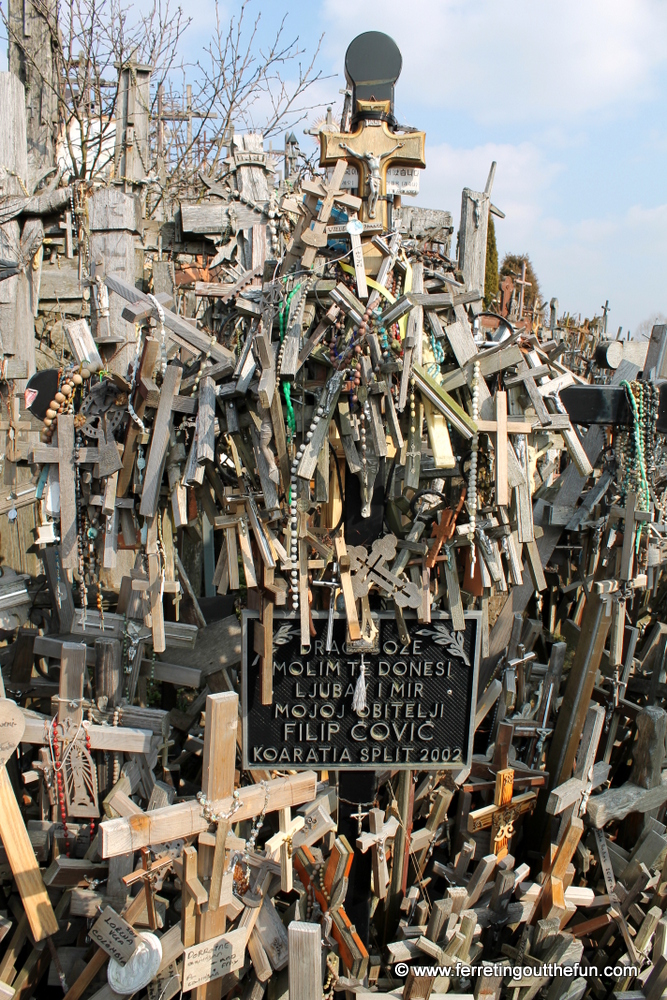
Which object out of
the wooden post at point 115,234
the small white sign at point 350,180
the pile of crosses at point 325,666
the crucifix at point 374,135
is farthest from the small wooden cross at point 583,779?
the wooden post at point 115,234

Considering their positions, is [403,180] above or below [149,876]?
above

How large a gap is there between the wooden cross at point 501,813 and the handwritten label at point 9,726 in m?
2.28

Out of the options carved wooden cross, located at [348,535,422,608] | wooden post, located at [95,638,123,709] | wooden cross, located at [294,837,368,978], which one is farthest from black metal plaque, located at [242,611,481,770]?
wooden post, located at [95,638,123,709]

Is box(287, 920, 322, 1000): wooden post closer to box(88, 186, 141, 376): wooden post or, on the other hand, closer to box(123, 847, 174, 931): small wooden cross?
box(123, 847, 174, 931): small wooden cross

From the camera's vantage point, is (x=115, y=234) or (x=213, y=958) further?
(x=115, y=234)

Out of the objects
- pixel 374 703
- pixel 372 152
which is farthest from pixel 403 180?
pixel 374 703

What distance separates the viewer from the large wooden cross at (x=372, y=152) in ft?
10.5

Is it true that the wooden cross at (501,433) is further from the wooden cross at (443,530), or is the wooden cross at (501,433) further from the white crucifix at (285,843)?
the white crucifix at (285,843)

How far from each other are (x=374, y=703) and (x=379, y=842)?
737 mm

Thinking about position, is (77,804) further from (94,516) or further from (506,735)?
(506,735)

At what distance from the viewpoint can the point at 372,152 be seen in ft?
10.7

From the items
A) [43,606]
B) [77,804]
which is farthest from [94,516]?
[43,606]

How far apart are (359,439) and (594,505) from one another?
7.36ft

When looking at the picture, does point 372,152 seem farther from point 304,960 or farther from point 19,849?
point 19,849
